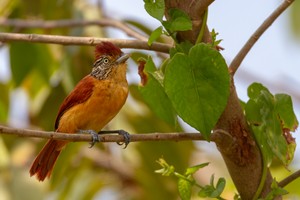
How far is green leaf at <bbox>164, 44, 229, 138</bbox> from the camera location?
1973mm

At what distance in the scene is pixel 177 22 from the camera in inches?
81.7

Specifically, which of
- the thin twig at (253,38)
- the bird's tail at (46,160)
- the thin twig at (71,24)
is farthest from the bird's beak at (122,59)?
the thin twig at (253,38)

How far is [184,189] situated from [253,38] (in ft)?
1.68

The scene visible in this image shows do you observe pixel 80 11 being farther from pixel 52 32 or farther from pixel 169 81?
pixel 169 81

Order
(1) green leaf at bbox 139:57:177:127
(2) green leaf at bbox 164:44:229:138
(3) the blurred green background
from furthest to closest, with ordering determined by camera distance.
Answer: (3) the blurred green background < (1) green leaf at bbox 139:57:177:127 < (2) green leaf at bbox 164:44:229:138

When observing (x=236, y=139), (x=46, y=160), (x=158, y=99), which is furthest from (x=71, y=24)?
(x=236, y=139)

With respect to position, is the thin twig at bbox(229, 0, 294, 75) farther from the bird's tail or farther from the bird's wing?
the bird's tail

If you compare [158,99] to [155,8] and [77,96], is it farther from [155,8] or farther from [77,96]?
[77,96]

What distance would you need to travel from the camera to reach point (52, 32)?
4309 millimetres

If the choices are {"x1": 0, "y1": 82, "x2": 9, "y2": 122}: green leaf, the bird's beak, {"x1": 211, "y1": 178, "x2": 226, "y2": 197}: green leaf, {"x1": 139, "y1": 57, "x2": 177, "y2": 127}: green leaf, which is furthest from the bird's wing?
{"x1": 211, "y1": 178, "x2": 226, "y2": 197}: green leaf

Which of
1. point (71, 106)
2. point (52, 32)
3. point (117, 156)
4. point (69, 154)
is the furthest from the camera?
point (117, 156)

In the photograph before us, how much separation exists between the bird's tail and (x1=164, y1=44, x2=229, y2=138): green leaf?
1.18 meters

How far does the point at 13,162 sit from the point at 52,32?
80cm

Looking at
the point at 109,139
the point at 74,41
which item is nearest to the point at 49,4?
the point at 74,41
